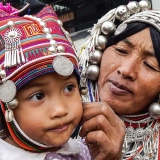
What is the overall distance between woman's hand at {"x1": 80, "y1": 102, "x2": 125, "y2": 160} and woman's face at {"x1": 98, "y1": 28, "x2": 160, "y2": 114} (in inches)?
17.7

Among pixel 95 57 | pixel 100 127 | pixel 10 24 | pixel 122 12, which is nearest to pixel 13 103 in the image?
pixel 10 24

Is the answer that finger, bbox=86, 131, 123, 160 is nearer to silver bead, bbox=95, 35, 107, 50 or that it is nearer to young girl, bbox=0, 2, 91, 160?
young girl, bbox=0, 2, 91, 160

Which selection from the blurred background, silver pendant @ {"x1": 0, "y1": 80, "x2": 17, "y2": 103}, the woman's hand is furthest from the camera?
the blurred background

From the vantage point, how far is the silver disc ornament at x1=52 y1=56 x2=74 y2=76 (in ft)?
3.96

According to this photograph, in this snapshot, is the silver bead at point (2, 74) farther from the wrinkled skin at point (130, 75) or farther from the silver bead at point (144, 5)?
the silver bead at point (144, 5)

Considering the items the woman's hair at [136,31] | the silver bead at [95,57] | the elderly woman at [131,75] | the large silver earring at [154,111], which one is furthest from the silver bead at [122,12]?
the large silver earring at [154,111]

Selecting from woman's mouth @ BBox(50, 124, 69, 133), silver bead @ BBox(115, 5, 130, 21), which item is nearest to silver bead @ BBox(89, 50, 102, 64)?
silver bead @ BBox(115, 5, 130, 21)

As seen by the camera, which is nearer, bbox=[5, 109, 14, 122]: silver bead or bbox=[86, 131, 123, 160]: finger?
bbox=[5, 109, 14, 122]: silver bead

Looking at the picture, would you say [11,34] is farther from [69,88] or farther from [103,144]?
[103,144]

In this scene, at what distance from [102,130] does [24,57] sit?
45cm

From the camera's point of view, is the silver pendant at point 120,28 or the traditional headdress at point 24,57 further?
the silver pendant at point 120,28

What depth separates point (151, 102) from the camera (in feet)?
6.66

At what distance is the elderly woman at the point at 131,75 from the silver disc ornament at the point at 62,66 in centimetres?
66

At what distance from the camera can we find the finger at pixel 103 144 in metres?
1.38
